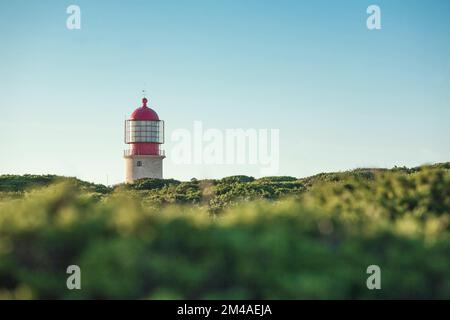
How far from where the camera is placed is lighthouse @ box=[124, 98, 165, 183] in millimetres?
42156

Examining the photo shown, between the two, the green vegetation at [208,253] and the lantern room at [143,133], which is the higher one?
the lantern room at [143,133]

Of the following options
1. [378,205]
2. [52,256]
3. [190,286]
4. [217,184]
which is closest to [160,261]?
[190,286]

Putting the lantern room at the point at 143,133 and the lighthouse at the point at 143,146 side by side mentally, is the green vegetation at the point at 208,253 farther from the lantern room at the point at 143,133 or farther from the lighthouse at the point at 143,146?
the lantern room at the point at 143,133

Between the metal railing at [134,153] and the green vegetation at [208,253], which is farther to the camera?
the metal railing at [134,153]

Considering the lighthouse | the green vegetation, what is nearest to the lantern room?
the lighthouse

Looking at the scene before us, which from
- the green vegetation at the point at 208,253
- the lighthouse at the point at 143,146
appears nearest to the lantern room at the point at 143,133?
the lighthouse at the point at 143,146

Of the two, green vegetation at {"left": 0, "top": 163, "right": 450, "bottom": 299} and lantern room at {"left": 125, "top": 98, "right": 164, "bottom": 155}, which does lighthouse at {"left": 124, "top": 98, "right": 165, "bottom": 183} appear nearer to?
lantern room at {"left": 125, "top": 98, "right": 164, "bottom": 155}

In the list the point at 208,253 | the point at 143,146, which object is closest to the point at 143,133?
the point at 143,146

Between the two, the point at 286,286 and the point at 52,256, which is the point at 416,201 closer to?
the point at 286,286

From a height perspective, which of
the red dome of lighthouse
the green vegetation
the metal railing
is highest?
the red dome of lighthouse

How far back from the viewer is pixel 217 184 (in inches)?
1074

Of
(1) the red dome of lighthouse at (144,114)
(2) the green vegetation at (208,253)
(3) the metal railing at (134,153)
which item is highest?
(1) the red dome of lighthouse at (144,114)

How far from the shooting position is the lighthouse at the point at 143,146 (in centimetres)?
4216
